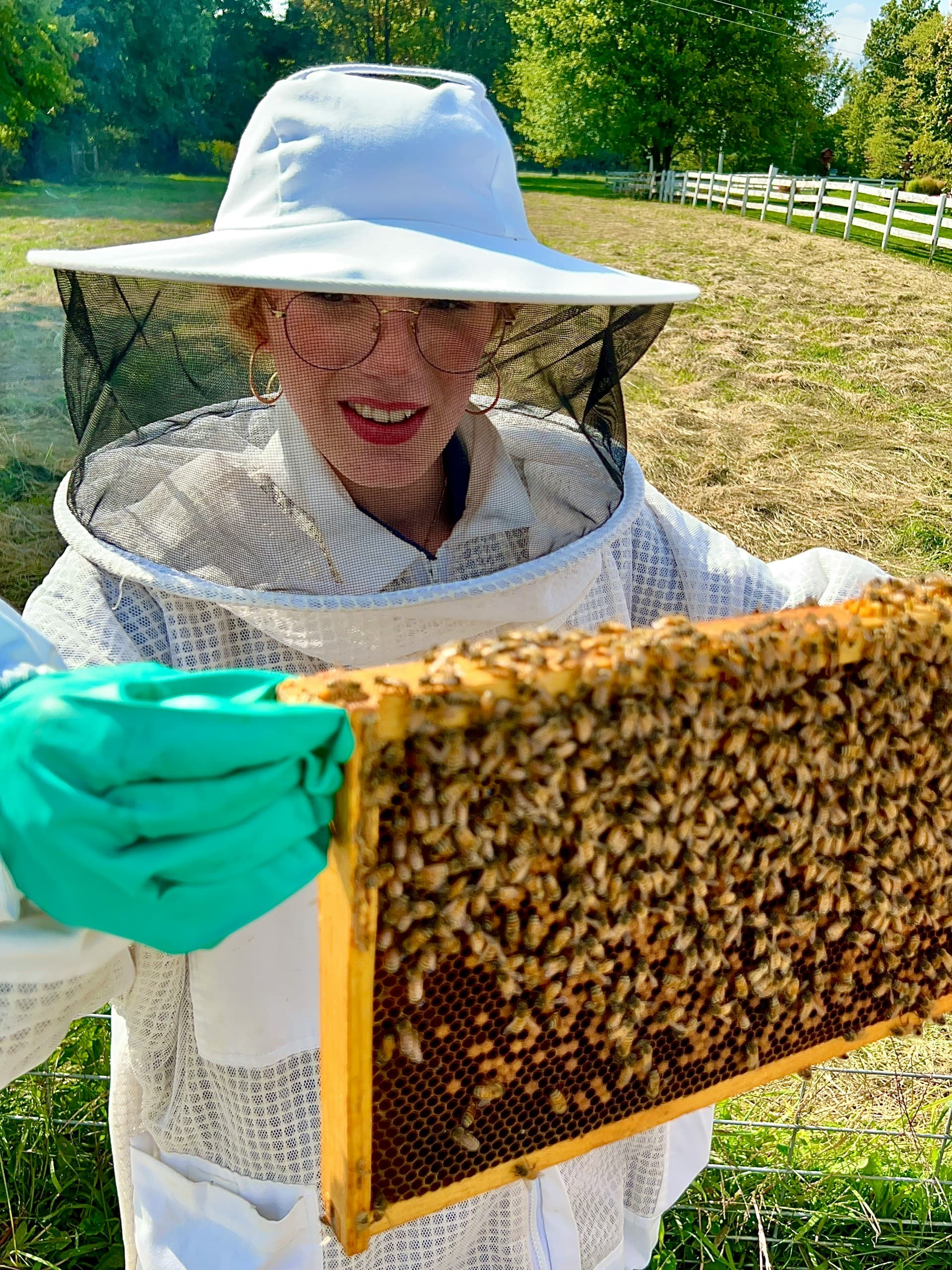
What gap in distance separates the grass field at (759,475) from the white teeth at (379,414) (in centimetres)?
234

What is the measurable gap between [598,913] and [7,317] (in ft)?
29.3

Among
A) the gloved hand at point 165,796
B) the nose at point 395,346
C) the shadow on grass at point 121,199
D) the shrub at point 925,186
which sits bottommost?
the gloved hand at point 165,796

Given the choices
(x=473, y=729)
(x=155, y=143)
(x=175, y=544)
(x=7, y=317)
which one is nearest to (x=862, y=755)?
(x=473, y=729)

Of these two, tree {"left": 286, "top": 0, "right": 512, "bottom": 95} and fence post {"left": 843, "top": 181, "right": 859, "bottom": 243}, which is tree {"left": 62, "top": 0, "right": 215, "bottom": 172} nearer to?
tree {"left": 286, "top": 0, "right": 512, "bottom": 95}

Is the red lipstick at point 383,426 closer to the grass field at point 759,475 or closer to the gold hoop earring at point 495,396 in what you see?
the gold hoop earring at point 495,396

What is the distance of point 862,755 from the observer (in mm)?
1366

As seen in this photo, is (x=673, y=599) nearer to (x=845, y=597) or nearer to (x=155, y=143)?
(x=845, y=597)

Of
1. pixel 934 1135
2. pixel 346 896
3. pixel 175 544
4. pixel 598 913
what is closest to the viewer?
pixel 346 896

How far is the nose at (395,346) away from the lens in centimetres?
162

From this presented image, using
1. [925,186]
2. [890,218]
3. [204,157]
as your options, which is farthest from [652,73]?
[204,157]

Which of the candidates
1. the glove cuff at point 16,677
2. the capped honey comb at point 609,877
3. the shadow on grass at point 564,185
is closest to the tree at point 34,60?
the glove cuff at point 16,677

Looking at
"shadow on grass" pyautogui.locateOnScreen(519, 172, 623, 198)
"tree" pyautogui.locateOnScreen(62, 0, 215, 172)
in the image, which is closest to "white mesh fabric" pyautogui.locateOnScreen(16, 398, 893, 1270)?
"tree" pyautogui.locateOnScreen(62, 0, 215, 172)

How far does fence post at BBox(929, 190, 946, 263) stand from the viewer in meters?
16.6

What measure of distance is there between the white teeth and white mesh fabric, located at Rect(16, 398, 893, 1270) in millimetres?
172
